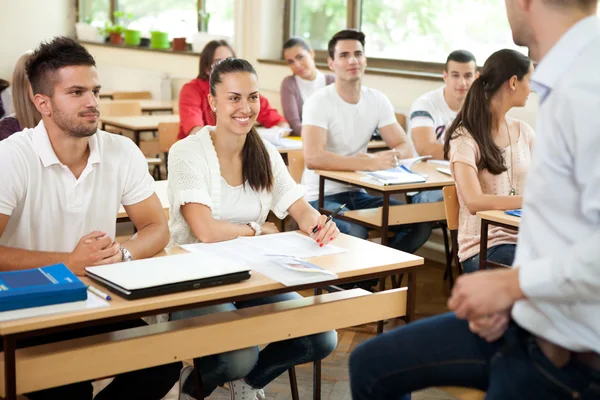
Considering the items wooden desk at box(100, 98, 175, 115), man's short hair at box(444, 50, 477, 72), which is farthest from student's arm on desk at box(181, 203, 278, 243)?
wooden desk at box(100, 98, 175, 115)

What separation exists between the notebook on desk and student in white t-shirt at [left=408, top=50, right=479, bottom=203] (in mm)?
Result: 2633

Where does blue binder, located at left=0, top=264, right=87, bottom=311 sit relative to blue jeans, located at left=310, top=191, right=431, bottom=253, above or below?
above

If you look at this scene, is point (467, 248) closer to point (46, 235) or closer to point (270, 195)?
point (270, 195)

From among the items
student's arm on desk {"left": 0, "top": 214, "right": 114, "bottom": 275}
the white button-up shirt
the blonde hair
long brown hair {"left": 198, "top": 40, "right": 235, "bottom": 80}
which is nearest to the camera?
the white button-up shirt

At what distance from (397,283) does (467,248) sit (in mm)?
864

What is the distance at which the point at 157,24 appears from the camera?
871 cm

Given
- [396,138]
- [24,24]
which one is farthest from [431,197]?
[24,24]

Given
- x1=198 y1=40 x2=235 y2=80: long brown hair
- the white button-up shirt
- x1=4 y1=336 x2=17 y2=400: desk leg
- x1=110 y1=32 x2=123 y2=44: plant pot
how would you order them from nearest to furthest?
the white button-up shirt < x1=4 y1=336 x2=17 y2=400: desk leg < x1=198 y1=40 x2=235 y2=80: long brown hair < x1=110 y1=32 x2=123 y2=44: plant pot

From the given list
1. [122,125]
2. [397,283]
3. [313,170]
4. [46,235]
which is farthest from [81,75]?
[122,125]

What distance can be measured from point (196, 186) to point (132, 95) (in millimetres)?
5269

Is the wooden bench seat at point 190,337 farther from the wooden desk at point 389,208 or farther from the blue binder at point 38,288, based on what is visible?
the wooden desk at point 389,208

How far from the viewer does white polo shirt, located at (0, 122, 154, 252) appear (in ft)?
7.29

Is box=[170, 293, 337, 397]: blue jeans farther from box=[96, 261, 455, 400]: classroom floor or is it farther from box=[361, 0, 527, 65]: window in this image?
box=[361, 0, 527, 65]: window

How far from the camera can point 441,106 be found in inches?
187
